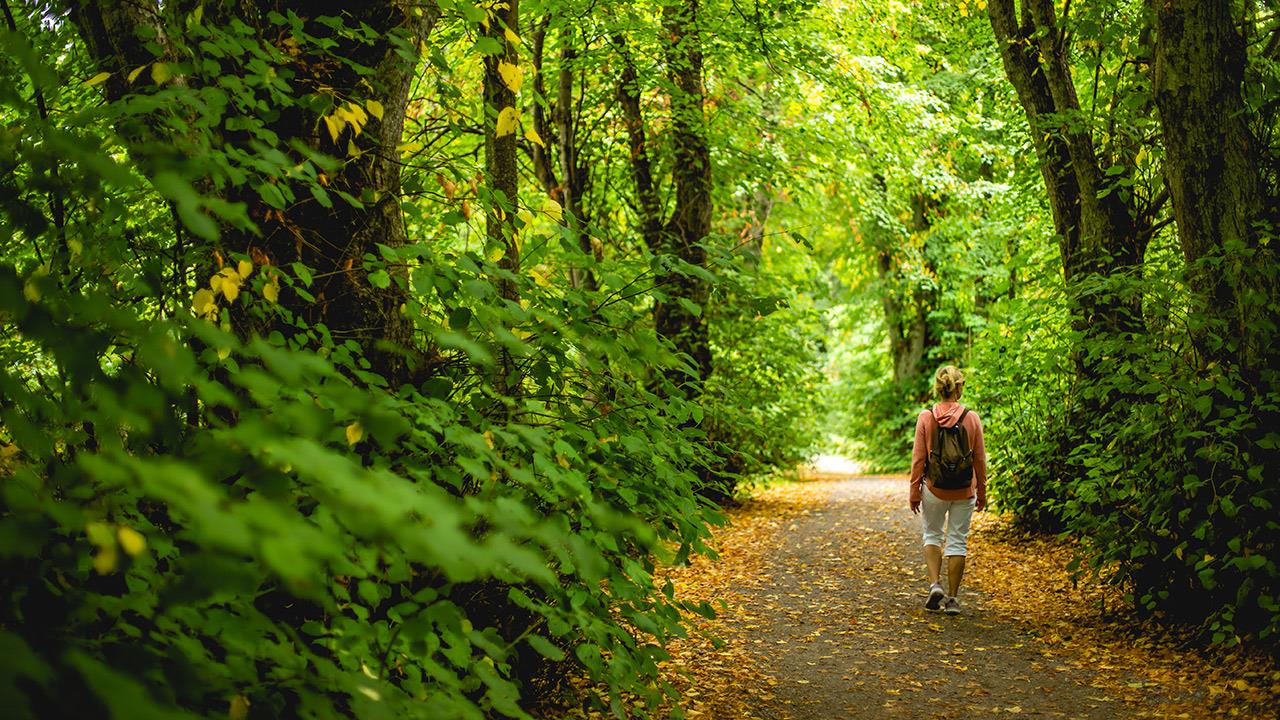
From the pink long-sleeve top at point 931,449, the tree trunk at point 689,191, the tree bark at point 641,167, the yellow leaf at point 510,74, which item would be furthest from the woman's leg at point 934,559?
the tree bark at point 641,167

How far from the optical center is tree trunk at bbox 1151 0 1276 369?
16.2ft

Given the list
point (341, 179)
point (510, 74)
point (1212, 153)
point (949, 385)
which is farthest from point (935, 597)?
point (341, 179)

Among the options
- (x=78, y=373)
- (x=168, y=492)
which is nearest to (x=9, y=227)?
(x=78, y=373)

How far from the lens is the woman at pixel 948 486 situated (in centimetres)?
651

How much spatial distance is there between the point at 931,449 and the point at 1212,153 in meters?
2.75

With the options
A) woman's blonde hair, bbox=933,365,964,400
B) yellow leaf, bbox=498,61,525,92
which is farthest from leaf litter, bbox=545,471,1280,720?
yellow leaf, bbox=498,61,525,92

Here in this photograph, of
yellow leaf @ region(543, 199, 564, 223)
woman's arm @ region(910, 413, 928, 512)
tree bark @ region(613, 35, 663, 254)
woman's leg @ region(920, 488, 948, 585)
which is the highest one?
tree bark @ region(613, 35, 663, 254)

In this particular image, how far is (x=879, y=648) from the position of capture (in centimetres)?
576

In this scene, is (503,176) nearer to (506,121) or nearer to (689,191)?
(506,121)

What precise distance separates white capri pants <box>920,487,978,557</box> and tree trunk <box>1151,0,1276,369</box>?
2128 mm

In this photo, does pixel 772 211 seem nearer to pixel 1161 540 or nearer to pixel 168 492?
pixel 1161 540

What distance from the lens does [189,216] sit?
1.57 metres

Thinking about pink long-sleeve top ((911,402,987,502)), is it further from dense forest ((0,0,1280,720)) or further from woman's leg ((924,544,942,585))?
dense forest ((0,0,1280,720))

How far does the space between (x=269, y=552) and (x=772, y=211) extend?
15.8 m
